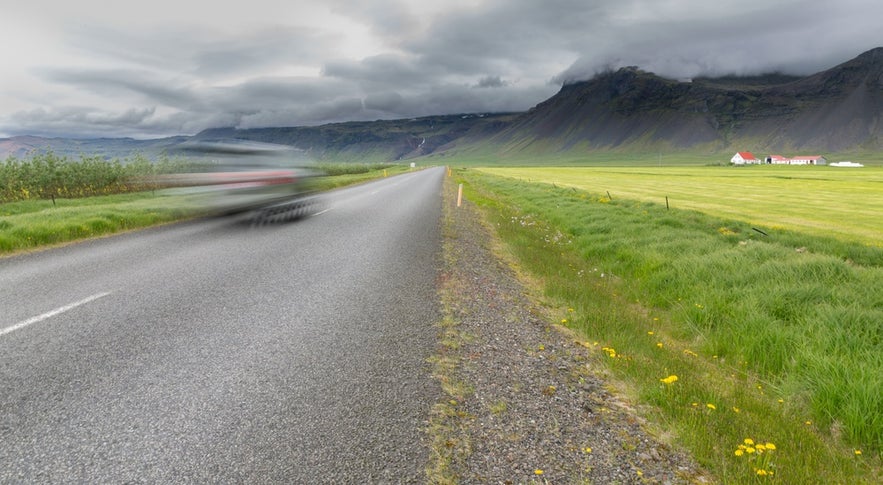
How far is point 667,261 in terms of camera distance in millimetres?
8523

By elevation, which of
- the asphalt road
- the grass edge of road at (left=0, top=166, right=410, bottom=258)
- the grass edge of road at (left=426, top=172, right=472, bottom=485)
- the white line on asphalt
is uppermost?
the grass edge of road at (left=0, top=166, right=410, bottom=258)

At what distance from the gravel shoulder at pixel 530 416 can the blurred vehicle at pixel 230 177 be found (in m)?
9.44

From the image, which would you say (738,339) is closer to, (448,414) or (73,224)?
(448,414)

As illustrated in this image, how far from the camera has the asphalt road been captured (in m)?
2.72

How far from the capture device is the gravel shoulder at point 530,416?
2.73 m

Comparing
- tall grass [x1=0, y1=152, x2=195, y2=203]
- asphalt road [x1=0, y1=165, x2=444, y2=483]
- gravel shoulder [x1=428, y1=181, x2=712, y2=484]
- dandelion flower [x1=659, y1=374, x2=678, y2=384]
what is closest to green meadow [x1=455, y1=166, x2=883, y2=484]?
dandelion flower [x1=659, y1=374, x2=678, y2=384]

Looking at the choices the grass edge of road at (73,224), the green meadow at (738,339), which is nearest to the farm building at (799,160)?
the green meadow at (738,339)

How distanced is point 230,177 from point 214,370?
9.96 m

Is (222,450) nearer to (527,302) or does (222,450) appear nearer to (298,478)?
(298,478)

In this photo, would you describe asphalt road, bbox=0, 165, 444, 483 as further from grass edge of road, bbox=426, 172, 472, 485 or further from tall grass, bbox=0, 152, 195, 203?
tall grass, bbox=0, 152, 195, 203

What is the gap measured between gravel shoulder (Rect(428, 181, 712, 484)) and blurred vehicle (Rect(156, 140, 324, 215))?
31.0 feet

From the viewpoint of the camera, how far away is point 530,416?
10.9ft

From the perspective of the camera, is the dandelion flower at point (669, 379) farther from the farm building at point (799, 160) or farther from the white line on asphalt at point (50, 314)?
the farm building at point (799, 160)

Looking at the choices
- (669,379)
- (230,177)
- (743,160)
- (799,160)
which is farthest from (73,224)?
(799,160)
